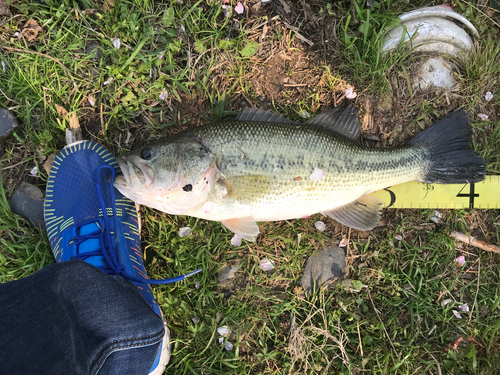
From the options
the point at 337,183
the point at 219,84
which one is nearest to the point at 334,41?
the point at 219,84

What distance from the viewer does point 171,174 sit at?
2.44m

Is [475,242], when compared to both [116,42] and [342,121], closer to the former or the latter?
[342,121]

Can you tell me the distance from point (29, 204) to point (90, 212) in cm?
66

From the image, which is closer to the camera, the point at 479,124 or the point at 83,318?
the point at 83,318

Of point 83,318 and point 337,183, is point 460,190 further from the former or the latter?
point 83,318

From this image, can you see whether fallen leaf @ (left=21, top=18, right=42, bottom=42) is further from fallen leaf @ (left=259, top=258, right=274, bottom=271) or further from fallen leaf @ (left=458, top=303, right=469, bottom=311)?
fallen leaf @ (left=458, top=303, right=469, bottom=311)

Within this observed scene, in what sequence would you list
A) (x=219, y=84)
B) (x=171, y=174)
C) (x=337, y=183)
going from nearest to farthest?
(x=171, y=174), (x=337, y=183), (x=219, y=84)

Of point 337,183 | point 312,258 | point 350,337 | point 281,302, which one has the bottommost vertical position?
point 350,337

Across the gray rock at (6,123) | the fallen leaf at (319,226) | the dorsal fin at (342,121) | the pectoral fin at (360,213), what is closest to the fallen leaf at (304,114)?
the dorsal fin at (342,121)

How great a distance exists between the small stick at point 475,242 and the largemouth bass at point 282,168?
0.61 meters

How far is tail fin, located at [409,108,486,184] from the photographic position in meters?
2.98

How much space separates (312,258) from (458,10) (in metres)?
3.16

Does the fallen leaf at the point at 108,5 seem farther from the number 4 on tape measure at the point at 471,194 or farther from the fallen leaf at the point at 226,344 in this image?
the number 4 on tape measure at the point at 471,194

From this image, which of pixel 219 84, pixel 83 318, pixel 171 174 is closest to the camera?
pixel 83 318
